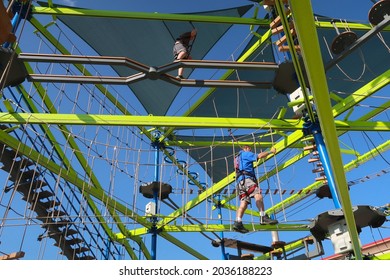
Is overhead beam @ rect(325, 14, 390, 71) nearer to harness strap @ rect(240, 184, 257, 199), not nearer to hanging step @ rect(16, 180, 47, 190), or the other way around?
harness strap @ rect(240, 184, 257, 199)

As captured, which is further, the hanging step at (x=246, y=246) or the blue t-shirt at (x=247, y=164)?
the hanging step at (x=246, y=246)

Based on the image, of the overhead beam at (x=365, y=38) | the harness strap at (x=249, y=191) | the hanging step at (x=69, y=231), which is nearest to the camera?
the overhead beam at (x=365, y=38)

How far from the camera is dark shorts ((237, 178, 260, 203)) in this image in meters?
6.34

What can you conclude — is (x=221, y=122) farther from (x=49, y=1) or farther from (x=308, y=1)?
(x=308, y=1)

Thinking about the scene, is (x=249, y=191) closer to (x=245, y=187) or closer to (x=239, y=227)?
(x=245, y=187)

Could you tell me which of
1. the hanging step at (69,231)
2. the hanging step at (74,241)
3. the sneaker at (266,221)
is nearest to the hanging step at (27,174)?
the hanging step at (69,231)

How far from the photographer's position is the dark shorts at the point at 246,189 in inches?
250

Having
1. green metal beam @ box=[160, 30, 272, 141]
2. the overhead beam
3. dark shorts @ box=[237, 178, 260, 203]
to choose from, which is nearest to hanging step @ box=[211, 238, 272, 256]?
dark shorts @ box=[237, 178, 260, 203]

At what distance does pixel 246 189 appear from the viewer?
6391 millimetres

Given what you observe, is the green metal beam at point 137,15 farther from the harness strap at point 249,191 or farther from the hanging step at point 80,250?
the hanging step at point 80,250

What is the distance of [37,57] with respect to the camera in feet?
18.7
